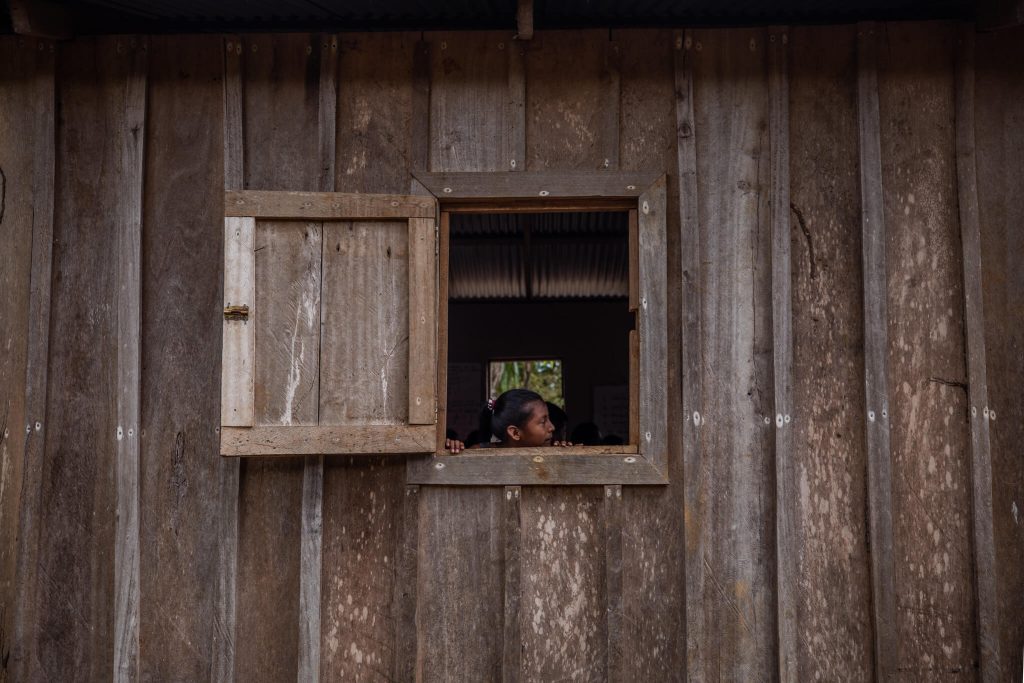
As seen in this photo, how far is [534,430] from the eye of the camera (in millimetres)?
3771

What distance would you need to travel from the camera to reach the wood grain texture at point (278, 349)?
3051mm

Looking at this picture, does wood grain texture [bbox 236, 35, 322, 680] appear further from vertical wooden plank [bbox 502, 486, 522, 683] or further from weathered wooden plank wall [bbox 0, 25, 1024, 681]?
vertical wooden plank [bbox 502, 486, 522, 683]

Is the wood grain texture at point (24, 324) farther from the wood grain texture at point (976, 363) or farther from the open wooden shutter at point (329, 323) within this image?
the wood grain texture at point (976, 363)

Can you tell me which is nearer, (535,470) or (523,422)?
(535,470)

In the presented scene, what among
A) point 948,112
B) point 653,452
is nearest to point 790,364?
point 653,452

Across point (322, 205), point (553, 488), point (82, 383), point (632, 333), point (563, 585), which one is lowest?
point (563, 585)

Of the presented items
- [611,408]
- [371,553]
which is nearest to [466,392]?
[611,408]

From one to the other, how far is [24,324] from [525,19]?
7.88ft

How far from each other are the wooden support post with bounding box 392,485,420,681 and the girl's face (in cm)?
73

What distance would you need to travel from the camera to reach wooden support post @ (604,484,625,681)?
3.15 metres

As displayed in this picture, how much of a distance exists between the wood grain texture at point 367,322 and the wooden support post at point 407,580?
1.30 ft

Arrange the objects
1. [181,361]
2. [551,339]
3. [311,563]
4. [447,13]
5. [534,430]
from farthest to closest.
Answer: [551,339], [534,430], [447,13], [181,361], [311,563]

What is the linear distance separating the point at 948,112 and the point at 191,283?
3.22 m

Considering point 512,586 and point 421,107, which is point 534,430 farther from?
point 421,107
